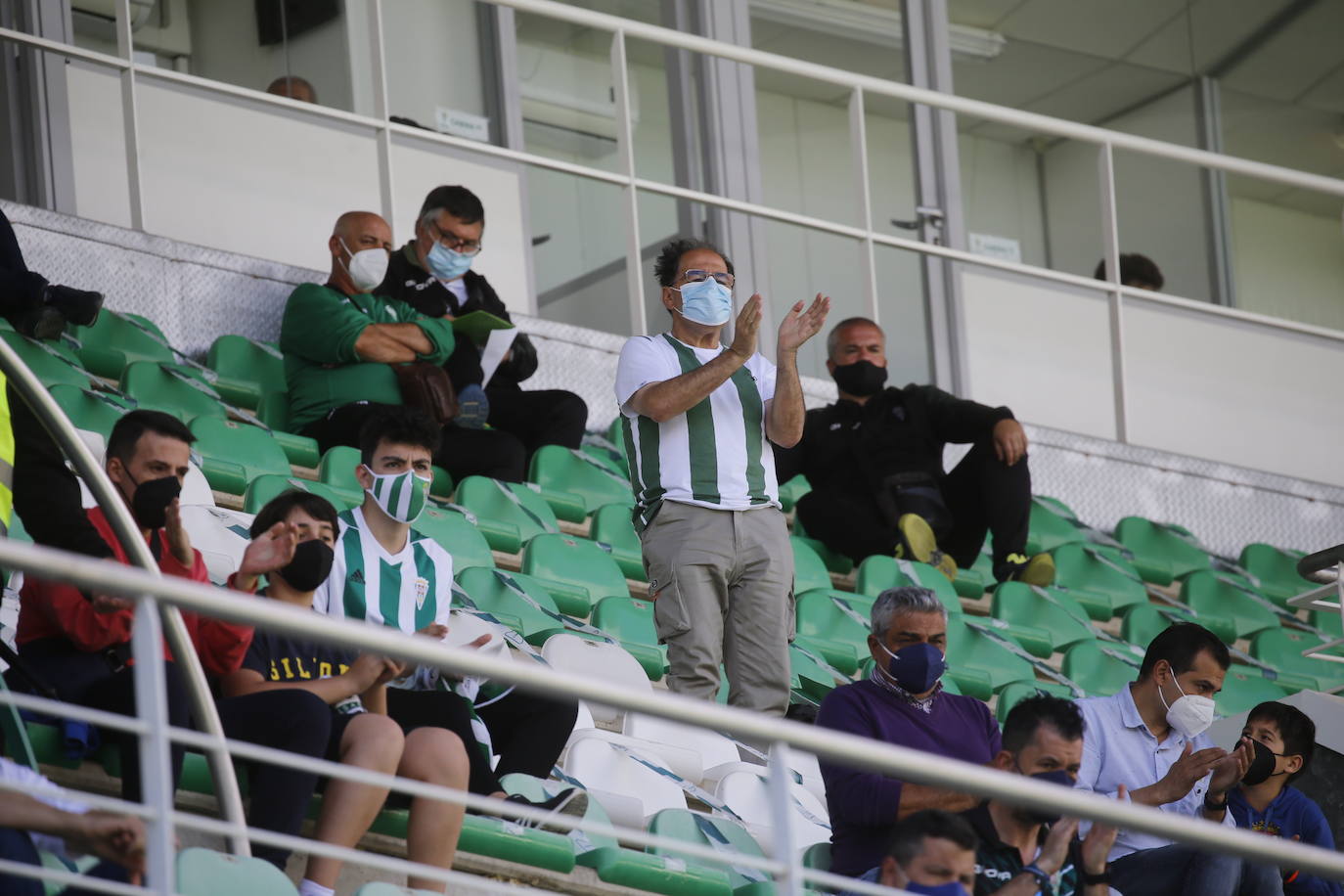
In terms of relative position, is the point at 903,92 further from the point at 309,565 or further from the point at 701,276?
the point at 309,565

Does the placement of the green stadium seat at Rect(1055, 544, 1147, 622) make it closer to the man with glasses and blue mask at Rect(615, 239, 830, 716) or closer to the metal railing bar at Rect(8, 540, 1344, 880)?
the man with glasses and blue mask at Rect(615, 239, 830, 716)

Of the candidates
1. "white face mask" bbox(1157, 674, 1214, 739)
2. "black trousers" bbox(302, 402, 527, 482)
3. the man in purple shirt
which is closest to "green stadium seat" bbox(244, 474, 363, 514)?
"black trousers" bbox(302, 402, 527, 482)

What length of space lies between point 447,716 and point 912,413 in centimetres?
299

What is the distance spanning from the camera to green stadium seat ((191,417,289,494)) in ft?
19.2

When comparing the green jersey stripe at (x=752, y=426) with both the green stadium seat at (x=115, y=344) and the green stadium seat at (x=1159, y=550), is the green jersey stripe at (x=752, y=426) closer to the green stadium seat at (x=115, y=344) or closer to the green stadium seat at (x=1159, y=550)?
the green stadium seat at (x=115, y=344)

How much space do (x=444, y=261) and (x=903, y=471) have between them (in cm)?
145

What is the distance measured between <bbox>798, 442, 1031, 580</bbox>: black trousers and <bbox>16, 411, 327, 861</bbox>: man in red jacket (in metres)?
2.97

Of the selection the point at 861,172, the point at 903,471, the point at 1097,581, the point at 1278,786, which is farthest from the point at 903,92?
the point at 1278,786

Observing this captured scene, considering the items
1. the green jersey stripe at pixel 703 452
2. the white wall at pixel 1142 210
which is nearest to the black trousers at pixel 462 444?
the green jersey stripe at pixel 703 452

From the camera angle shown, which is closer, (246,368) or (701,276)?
→ (701,276)

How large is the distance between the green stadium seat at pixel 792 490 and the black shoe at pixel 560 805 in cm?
280

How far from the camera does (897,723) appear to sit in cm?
434

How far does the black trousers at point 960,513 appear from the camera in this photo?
6730 mm

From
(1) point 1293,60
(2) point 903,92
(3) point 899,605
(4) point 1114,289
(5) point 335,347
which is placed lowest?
(3) point 899,605
